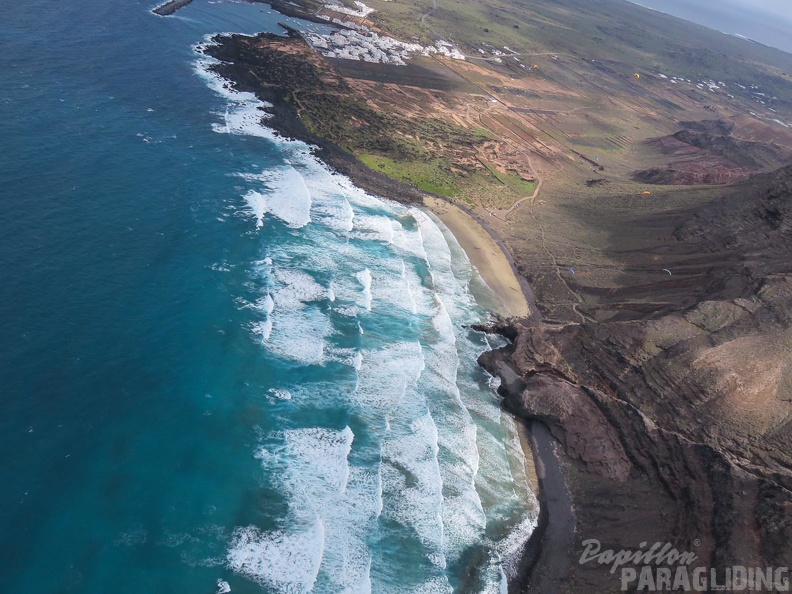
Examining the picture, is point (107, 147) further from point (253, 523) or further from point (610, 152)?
point (610, 152)

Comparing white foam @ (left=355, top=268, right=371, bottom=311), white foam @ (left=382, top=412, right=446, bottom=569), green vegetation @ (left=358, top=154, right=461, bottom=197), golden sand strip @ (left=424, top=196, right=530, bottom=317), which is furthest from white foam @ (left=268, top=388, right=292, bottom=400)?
green vegetation @ (left=358, top=154, right=461, bottom=197)

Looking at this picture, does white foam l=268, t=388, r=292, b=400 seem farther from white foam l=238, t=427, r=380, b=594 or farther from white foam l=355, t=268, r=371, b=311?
white foam l=355, t=268, r=371, b=311

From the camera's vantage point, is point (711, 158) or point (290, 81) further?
point (711, 158)

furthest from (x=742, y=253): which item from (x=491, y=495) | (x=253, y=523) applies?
(x=253, y=523)

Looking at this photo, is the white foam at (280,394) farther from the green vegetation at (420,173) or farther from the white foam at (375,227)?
the green vegetation at (420,173)

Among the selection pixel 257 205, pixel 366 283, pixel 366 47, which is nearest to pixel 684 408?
pixel 366 283

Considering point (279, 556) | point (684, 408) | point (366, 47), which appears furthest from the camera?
point (366, 47)

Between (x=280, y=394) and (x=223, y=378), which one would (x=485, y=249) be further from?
(x=223, y=378)

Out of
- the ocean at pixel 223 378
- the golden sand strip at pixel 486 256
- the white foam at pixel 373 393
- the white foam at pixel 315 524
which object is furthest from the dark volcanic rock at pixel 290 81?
the white foam at pixel 315 524
